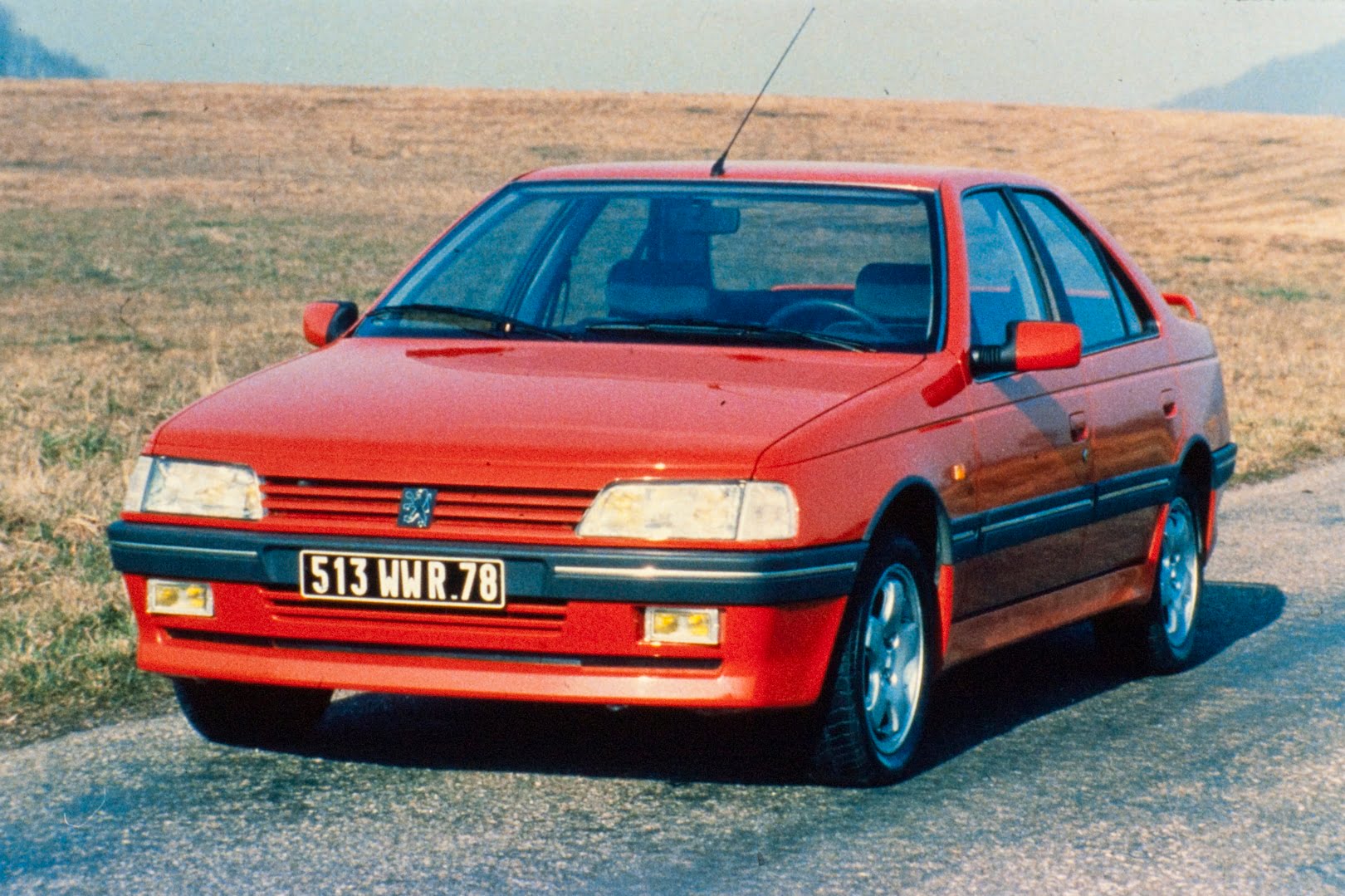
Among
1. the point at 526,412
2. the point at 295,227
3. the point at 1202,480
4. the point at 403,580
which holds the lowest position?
the point at 295,227

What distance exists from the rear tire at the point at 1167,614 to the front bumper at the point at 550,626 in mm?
2209

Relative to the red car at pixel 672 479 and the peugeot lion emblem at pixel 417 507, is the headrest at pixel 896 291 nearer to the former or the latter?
the red car at pixel 672 479

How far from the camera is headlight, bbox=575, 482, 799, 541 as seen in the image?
464 centimetres

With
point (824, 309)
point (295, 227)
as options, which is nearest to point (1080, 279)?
point (824, 309)

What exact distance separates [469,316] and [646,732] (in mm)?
1250

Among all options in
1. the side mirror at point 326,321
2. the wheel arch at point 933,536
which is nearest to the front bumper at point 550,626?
the wheel arch at point 933,536

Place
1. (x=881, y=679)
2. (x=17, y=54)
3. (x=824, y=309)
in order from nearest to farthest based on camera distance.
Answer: (x=881, y=679), (x=824, y=309), (x=17, y=54)

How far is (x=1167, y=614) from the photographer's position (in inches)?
272

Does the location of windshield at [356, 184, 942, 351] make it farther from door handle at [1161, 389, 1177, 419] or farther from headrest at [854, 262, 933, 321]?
door handle at [1161, 389, 1177, 419]

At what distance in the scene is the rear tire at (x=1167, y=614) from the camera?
679cm

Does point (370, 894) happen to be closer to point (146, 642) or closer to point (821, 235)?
point (146, 642)

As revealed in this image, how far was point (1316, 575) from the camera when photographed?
8664 millimetres

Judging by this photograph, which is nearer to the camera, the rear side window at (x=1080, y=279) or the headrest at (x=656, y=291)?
the headrest at (x=656, y=291)

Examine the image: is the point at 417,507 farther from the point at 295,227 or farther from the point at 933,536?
the point at 295,227
